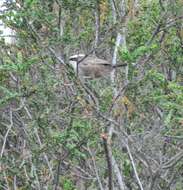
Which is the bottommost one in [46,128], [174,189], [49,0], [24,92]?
[174,189]

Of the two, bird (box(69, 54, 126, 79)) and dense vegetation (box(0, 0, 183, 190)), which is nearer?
dense vegetation (box(0, 0, 183, 190))

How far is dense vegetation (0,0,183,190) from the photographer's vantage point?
364 centimetres

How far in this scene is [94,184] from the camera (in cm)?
455

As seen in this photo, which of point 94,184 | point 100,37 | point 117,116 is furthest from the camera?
point 94,184

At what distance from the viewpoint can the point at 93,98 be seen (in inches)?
142

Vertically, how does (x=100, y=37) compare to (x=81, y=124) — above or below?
above

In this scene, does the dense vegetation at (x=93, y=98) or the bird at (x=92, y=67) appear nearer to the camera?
the dense vegetation at (x=93, y=98)

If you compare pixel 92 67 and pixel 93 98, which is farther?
pixel 92 67

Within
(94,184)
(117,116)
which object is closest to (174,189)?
(94,184)

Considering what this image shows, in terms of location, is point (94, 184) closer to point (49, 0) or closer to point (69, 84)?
point (69, 84)

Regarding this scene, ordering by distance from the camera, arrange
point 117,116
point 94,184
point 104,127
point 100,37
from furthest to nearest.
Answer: point 94,184
point 100,37
point 117,116
point 104,127

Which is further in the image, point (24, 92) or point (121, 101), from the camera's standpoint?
point (24, 92)

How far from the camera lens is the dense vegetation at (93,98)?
3641mm

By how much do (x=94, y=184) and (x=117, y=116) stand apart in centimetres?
90
